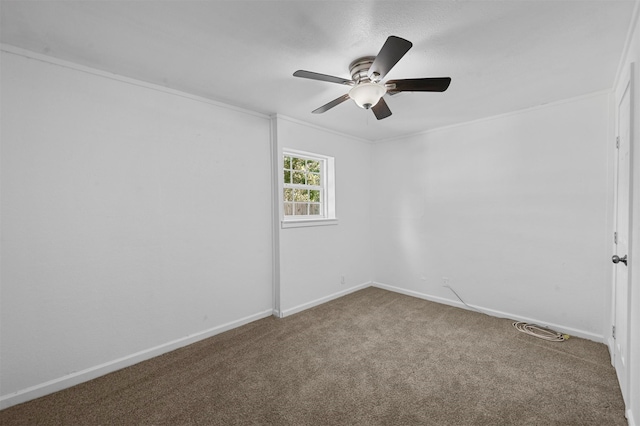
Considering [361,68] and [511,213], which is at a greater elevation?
[361,68]

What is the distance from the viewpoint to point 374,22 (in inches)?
67.8

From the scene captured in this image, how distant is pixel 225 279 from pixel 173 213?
0.91 meters

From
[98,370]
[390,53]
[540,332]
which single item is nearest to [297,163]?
[390,53]

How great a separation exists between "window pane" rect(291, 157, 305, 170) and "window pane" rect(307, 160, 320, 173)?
114 mm

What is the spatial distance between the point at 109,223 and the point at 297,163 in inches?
90.3

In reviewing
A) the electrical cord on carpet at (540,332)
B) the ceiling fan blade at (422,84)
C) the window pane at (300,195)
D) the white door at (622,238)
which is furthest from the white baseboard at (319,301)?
the white door at (622,238)

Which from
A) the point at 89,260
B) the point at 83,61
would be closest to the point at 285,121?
the point at 83,61

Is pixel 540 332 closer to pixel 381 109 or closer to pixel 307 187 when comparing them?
pixel 381 109

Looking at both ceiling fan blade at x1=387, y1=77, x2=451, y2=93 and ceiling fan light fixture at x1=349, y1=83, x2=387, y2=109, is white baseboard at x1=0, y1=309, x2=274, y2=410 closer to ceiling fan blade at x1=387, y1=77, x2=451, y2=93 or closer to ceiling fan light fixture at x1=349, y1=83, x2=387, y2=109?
ceiling fan light fixture at x1=349, y1=83, x2=387, y2=109

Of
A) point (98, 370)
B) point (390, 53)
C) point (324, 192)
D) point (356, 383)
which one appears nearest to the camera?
point (390, 53)

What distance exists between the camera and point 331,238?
416 cm

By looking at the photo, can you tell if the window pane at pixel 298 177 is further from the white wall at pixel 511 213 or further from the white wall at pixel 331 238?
the white wall at pixel 511 213

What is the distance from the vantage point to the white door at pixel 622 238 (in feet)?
6.62

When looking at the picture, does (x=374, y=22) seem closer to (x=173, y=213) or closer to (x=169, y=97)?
(x=169, y=97)
